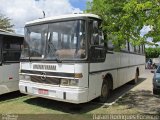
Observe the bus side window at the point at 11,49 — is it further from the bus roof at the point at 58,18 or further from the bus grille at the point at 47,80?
the bus grille at the point at 47,80

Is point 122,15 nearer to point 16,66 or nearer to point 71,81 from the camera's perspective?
point 71,81

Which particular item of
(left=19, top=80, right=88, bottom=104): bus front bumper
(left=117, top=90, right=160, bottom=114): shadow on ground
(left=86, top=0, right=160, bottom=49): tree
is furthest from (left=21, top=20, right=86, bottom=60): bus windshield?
(left=117, top=90, right=160, bottom=114): shadow on ground

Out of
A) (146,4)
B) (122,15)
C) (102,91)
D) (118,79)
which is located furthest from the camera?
(118,79)

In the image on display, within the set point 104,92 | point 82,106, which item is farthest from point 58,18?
point 104,92

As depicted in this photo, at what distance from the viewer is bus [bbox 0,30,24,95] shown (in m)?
10.4

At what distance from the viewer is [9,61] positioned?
10680 millimetres

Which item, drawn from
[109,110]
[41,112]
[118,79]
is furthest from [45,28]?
[118,79]

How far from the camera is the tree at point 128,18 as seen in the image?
780cm

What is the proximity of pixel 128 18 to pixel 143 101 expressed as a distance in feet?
12.7

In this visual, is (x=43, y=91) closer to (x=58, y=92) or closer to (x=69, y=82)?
(x=58, y=92)

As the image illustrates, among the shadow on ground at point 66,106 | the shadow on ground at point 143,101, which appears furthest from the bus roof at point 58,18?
the shadow on ground at point 143,101

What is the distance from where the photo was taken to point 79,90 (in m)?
8.43

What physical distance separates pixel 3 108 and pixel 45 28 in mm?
2910

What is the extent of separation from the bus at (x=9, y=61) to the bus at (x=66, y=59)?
885mm
